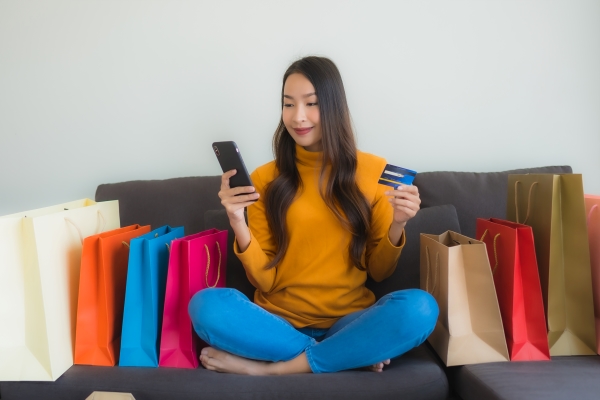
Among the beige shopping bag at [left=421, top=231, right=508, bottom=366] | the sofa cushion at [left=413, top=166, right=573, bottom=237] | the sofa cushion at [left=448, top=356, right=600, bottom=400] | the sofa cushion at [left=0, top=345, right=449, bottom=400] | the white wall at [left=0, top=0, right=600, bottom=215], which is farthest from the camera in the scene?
the white wall at [left=0, top=0, right=600, bottom=215]

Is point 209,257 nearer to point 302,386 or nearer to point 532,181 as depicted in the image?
point 302,386

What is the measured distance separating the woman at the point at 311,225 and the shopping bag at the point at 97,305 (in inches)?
10.1

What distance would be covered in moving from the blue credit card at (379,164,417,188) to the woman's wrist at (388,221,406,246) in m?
0.13

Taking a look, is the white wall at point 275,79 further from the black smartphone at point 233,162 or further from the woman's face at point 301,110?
the black smartphone at point 233,162

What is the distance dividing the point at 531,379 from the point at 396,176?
1.93 feet

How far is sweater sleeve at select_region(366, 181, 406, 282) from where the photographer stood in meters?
1.52

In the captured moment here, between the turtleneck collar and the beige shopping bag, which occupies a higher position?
the turtleneck collar

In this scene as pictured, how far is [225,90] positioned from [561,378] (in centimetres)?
150

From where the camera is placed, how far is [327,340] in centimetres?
132

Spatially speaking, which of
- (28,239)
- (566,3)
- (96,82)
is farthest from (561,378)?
(96,82)

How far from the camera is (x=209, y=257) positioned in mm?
1473

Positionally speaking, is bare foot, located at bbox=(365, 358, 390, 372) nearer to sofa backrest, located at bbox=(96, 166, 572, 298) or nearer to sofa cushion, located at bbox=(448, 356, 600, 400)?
sofa cushion, located at bbox=(448, 356, 600, 400)

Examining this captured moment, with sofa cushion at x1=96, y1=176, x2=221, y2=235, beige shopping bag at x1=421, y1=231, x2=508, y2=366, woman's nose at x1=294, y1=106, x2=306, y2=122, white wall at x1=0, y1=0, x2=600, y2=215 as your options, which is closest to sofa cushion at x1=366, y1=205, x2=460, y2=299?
beige shopping bag at x1=421, y1=231, x2=508, y2=366

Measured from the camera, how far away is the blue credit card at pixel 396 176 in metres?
1.38
